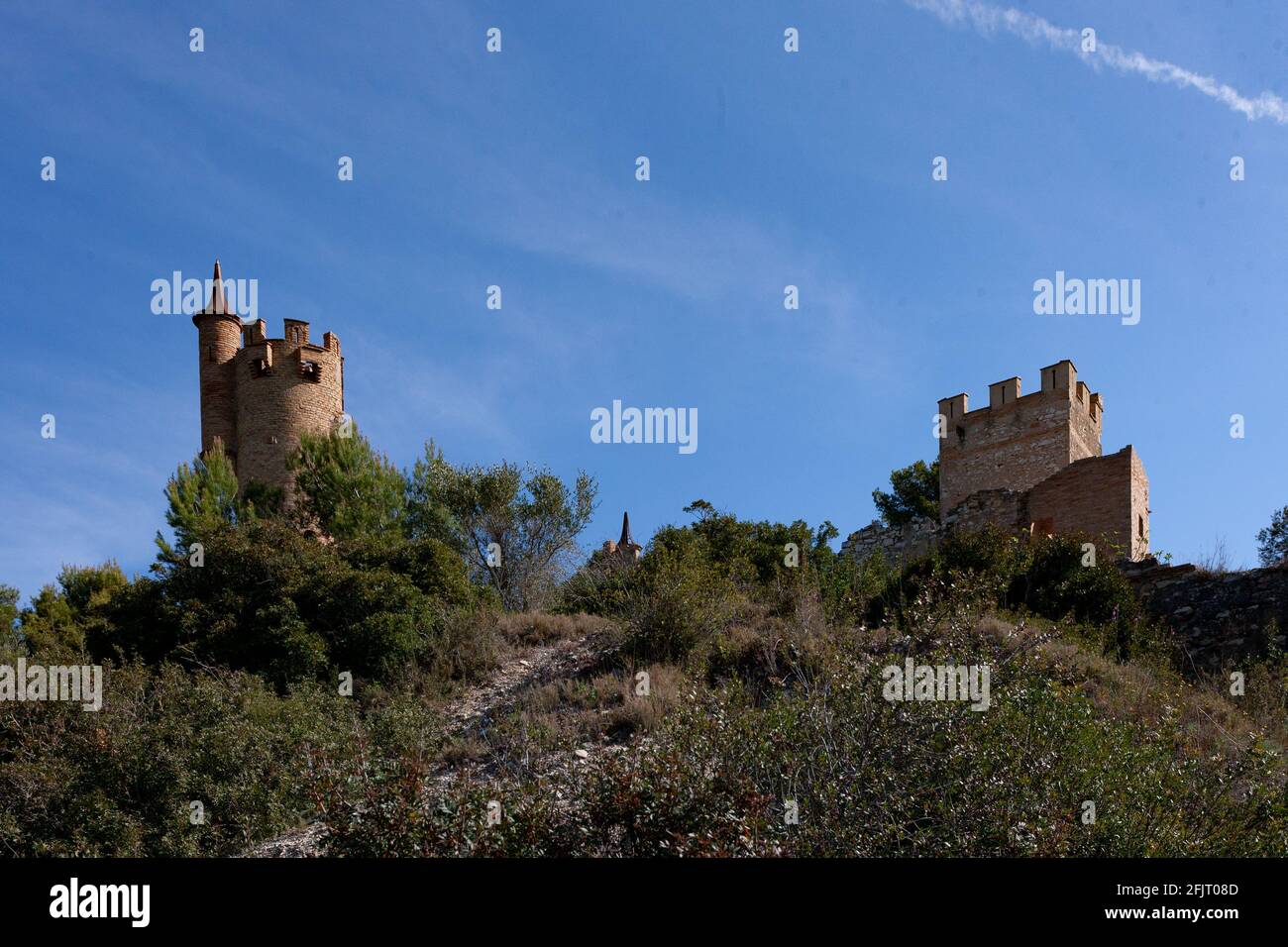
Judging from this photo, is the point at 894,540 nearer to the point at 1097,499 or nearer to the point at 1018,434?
the point at 1097,499

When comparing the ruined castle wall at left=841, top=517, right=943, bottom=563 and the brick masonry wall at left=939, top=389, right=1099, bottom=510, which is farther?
the brick masonry wall at left=939, top=389, right=1099, bottom=510

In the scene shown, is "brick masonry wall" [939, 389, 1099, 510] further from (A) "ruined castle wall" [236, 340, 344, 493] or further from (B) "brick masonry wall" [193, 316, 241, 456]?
(B) "brick masonry wall" [193, 316, 241, 456]

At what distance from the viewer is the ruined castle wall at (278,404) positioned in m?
30.4

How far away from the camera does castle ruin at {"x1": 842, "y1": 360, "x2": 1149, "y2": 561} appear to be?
1928 centimetres

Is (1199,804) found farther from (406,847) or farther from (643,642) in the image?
(643,642)

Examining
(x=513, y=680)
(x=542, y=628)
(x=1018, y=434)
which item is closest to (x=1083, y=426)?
(x=1018, y=434)

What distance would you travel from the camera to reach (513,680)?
45.3ft

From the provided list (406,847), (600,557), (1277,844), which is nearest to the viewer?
(406,847)

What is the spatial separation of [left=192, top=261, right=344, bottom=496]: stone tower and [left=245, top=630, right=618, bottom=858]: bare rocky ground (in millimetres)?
17234

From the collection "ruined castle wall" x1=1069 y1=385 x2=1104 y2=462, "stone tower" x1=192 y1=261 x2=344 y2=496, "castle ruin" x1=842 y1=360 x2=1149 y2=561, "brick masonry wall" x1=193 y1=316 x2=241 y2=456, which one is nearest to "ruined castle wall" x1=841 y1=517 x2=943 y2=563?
"castle ruin" x1=842 y1=360 x2=1149 y2=561

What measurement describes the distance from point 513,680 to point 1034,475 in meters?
Result: 14.3
